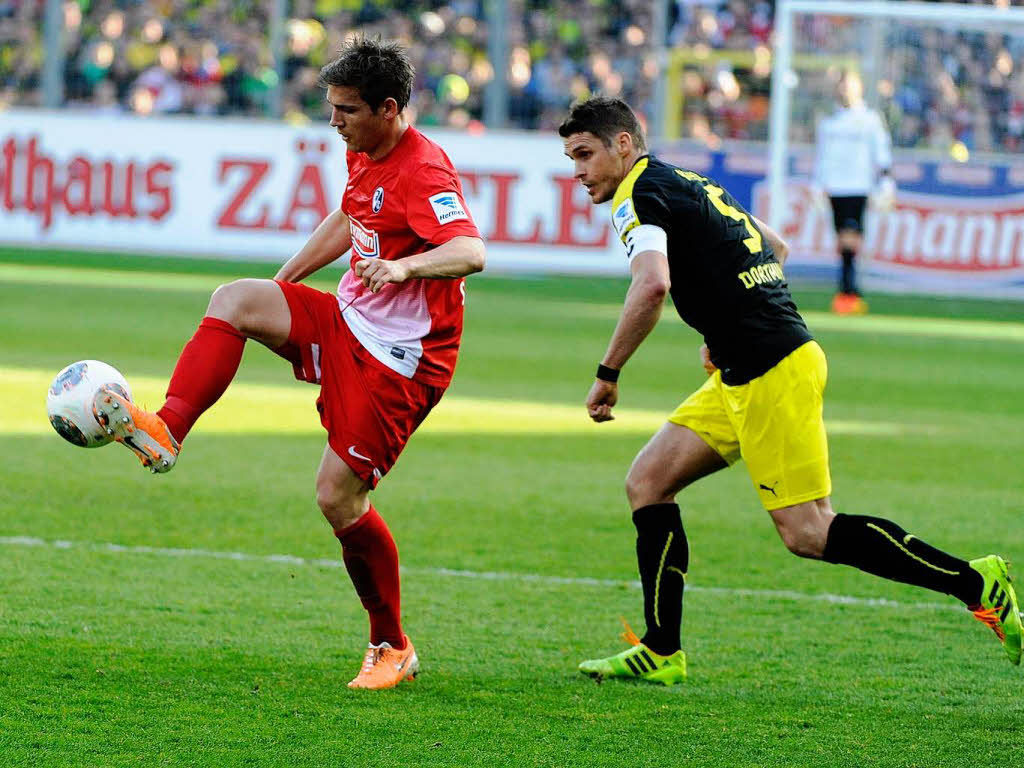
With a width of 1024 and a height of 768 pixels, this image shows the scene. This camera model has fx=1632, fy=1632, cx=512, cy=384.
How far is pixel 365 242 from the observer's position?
4.88 meters

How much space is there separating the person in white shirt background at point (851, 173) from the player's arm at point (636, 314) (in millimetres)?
12626

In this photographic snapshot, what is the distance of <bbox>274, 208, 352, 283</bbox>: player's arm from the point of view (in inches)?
202

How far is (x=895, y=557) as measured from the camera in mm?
4773

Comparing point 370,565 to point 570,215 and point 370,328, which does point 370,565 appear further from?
point 570,215

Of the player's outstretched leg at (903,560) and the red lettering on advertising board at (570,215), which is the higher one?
the player's outstretched leg at (903,560)

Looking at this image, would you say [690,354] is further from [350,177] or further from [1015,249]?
[350,177]

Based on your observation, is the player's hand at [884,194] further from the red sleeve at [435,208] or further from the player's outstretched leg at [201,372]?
the player's outstretched leg at [201,372]

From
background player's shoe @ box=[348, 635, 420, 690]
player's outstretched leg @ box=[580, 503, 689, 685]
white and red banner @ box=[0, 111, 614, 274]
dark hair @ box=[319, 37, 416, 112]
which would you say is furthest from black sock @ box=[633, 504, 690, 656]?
white and red banner @ box=[0, 111, 614, 274]

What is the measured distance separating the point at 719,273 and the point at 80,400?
1853 millimetres

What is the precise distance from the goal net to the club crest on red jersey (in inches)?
510

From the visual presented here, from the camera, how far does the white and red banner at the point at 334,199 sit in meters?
18.9

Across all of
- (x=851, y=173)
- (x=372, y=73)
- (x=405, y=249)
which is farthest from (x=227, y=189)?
(x=372, y=73)

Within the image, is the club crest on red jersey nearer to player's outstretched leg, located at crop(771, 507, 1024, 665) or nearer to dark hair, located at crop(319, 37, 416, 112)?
dark hair, located at crop(319, 37, 416, 112)

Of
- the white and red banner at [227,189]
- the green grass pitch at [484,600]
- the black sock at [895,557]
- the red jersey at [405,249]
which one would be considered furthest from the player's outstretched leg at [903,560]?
the white and red banner at [227,189]
